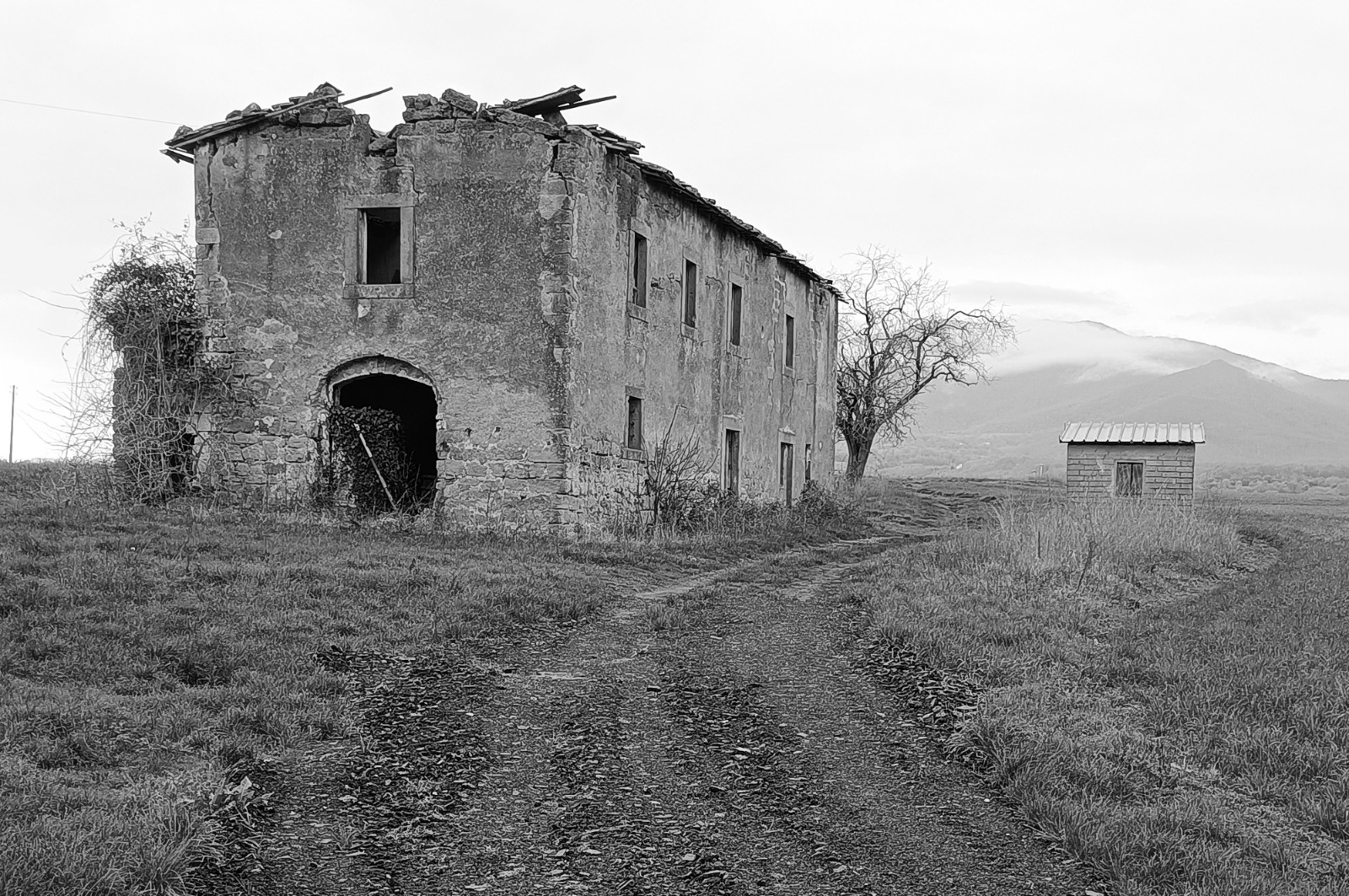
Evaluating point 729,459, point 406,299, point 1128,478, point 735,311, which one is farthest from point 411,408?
point 1128,478

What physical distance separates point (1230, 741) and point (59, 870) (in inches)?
240

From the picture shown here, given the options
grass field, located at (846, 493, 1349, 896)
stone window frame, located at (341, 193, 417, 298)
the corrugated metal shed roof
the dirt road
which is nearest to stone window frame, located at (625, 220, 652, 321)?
stone window frame, located at (341, 193, 417, 298)

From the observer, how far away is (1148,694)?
786cm

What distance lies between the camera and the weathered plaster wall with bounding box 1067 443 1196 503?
27641 mm

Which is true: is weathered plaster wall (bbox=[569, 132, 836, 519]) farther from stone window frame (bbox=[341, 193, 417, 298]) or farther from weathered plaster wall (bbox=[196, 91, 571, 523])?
stone window frame (bbox=[341, 193, 417, 298])

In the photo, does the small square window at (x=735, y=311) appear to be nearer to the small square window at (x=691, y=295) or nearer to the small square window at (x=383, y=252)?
the small square window at (x=691, y=295)

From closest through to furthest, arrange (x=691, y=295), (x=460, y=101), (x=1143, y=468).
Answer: (x=460, y=101) → (x=691, y=295) → (x=1143, y=468)

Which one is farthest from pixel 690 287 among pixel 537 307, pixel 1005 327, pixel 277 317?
pixel 1005 327

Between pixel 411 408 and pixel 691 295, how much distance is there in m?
5.38

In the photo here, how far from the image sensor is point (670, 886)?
470cm

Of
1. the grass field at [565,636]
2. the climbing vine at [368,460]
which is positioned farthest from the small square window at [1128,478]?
the climbing vine at [368,460]

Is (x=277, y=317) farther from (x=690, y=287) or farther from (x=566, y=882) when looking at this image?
(x=566, y=882)

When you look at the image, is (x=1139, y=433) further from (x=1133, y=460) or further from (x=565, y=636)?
(x=565, y=636)

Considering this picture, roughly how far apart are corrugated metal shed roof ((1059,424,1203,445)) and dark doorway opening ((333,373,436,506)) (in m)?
15.8
